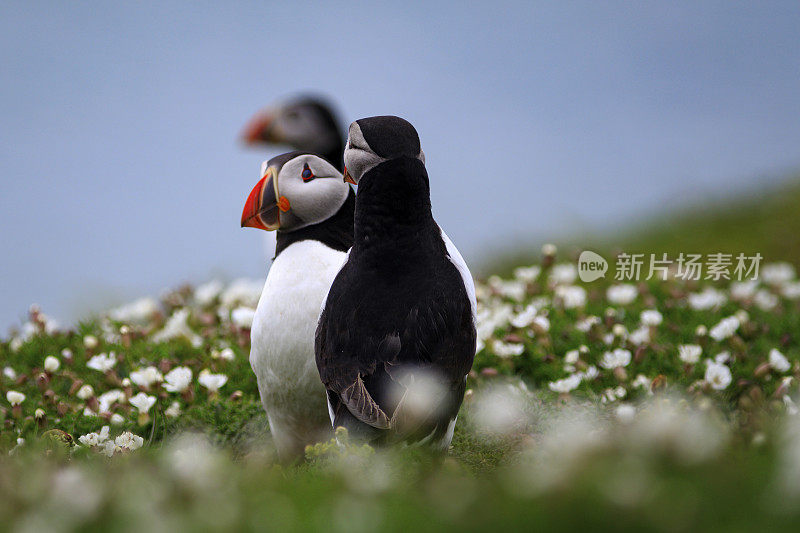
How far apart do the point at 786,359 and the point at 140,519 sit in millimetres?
7466

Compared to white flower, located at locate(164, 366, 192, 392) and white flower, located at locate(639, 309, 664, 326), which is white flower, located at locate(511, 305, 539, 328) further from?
white flower, located at locate(164, 366, 192, 392)

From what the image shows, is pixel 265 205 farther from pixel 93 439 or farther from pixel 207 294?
pixel 207 294

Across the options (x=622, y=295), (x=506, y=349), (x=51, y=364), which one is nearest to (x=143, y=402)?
(x=51, y=364)

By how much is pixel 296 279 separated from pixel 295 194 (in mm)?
628

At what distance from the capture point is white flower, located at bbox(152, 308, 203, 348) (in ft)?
29.0

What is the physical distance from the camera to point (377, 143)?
4.81 metres

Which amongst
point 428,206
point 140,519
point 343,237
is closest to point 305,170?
point 343,237

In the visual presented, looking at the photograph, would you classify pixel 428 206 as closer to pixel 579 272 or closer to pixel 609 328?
pixel 609 328

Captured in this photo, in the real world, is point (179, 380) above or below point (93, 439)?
above

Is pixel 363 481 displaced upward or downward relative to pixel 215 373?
upward

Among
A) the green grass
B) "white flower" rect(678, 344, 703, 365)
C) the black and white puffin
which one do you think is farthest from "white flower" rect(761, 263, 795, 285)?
the black and white puffin

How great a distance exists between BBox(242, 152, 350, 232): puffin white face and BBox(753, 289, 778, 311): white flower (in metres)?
6.57

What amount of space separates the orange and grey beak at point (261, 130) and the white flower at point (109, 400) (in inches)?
102

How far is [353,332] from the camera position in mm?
4777
